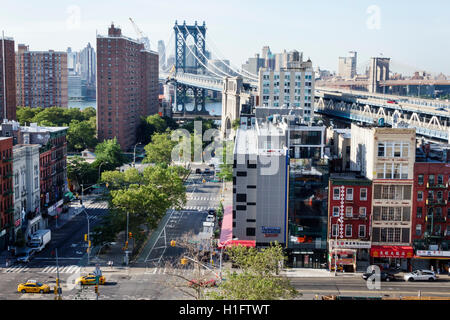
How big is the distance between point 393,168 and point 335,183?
3.15 meters

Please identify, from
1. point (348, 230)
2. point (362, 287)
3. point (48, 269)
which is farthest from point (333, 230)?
point (48, 269)

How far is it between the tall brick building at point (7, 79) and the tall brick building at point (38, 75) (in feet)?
100

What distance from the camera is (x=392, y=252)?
30422mm

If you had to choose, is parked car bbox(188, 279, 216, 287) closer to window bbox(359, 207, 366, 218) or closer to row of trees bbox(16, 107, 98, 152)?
window bbox(359, 207, 366, 218)

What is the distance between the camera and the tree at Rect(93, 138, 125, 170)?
56.3 m

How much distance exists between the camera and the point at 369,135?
31.5 m

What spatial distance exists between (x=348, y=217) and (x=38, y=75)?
303 feet

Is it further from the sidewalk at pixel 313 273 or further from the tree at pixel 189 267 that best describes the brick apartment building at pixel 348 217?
the tree at pixel 189 267

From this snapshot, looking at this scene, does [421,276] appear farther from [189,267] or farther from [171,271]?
[171,271]

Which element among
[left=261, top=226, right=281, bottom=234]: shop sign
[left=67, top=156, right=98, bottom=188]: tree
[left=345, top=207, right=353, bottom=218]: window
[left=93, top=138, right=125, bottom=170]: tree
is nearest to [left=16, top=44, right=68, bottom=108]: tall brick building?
[left=93, top=138, right=125, bottom=170]: tree

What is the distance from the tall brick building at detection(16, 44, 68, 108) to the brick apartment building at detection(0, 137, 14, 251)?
8048 cm

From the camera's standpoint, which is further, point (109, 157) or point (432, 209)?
point (109, 157)

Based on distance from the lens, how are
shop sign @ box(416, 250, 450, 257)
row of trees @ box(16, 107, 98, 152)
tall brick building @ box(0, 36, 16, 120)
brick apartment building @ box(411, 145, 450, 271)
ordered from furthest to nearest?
1. row of trees @ box(16, 107, 98, 152)
2. tall brick building @ box(0, 36, 16, 120)
3. brick apartment building @ box(411, 145, 450, 271)
4. shop sign @ box(416, 250, 450, 257)

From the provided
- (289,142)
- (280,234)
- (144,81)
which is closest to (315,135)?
(289,142)
